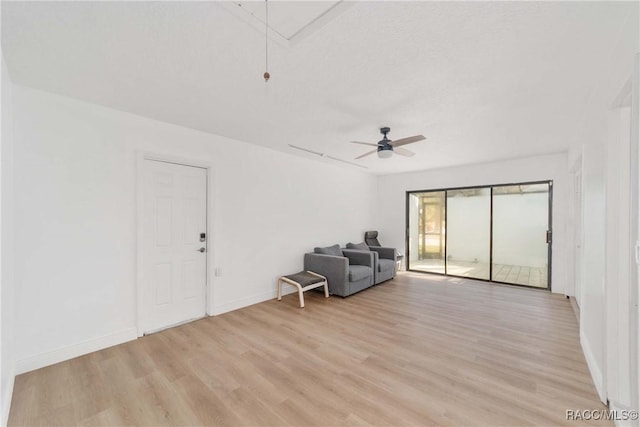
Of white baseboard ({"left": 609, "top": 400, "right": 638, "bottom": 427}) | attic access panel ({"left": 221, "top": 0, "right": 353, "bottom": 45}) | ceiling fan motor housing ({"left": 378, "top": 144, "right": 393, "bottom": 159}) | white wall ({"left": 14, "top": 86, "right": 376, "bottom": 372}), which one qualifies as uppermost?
attic access panel ({"left": 221, "top": 0, "right": 353, "bottom": 45})

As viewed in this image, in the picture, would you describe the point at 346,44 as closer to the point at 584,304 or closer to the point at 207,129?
the point at 207,129

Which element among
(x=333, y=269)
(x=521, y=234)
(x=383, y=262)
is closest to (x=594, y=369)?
(x=333, y=269)

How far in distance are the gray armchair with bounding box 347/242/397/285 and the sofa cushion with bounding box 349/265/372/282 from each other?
0.36 meters

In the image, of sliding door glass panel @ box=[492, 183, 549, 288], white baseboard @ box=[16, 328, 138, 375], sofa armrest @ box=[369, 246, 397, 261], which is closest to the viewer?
white baseboard @ box=[16, 328, 138, 375]

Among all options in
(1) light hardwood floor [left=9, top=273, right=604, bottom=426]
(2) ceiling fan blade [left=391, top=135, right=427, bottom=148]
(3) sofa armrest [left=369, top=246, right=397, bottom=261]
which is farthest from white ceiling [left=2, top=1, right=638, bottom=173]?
(3) sofa armrest [left=369, top=246, right=397, bottom=261]

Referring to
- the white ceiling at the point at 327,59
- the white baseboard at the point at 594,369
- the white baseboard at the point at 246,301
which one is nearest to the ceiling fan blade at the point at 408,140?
the white ceiling at the point at 327,59

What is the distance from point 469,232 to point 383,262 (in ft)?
6.97

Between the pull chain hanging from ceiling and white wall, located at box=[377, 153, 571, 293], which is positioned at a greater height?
the pull chain hanging from ceiling

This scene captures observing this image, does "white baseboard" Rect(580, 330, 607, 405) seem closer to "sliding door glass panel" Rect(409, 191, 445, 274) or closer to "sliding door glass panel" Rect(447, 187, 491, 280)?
"sliding door glass panel" Rect(447, 187, 491, 280)

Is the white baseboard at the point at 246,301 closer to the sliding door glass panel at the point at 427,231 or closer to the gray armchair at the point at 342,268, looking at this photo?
the gray armchair at the point at 342,268

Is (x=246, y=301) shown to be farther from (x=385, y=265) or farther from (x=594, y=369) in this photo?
(x=594, y=369)

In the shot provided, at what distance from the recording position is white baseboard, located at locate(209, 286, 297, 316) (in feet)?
11.9

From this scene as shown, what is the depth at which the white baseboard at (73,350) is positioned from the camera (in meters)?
2.29

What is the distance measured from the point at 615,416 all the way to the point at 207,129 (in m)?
4.50
